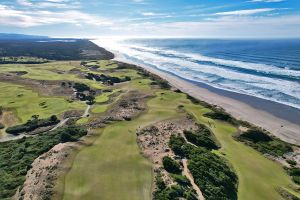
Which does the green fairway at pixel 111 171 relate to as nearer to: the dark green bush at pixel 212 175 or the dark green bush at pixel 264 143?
the dark green bush at pixel 212 175

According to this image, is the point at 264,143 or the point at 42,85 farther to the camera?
the point at 42,85

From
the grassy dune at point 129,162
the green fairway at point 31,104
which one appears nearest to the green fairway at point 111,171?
the grassy dune at point 129,162

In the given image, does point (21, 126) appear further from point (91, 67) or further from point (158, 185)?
point (91, 67)

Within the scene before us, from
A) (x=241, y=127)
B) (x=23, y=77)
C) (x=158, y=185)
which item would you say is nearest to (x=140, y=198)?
(x=158, y=185)

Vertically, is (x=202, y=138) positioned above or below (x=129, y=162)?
below

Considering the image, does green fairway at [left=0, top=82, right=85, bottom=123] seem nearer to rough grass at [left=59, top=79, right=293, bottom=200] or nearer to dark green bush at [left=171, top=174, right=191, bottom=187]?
rough grass at [left=59, top=79, right=293, bottom=200]

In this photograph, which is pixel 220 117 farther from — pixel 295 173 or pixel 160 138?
pixel 295 173

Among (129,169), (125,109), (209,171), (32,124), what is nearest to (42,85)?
(32,124)
